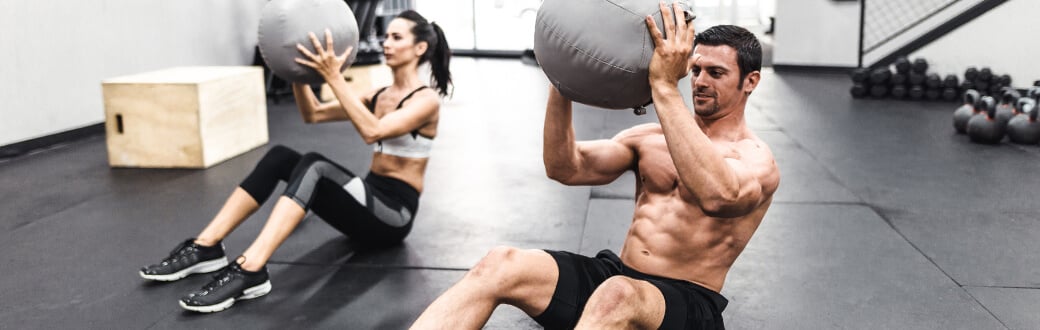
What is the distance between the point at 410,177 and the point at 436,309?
1.46 m

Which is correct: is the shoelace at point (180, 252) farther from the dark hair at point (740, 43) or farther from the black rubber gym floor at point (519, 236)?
the dark hair at point (740, 43)

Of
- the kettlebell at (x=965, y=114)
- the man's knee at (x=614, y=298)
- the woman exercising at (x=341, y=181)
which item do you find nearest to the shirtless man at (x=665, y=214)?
the man's knee at (x=614, y=298)

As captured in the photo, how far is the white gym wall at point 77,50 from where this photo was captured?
211 inches

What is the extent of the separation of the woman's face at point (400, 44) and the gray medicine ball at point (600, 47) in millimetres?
1497

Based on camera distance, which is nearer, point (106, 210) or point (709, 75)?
point (709, 75)

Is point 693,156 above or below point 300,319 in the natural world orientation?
above

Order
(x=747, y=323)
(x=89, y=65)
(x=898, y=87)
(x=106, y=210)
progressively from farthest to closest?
(x=898, y=87) < (x=89, y=65) < (x=106, y=210) < (x=747, y=323)

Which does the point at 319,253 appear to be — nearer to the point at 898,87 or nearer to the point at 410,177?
the point at 410,177

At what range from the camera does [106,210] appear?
13.1 feet

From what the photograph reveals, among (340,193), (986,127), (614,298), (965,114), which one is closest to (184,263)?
(340,193)

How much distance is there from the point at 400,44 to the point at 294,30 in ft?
1.85

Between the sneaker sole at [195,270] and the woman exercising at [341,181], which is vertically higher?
the woman exercising at [341,181]

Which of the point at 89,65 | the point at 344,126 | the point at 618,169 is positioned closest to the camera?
the point at 618,169

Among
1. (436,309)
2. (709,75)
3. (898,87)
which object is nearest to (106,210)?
(436,309)
